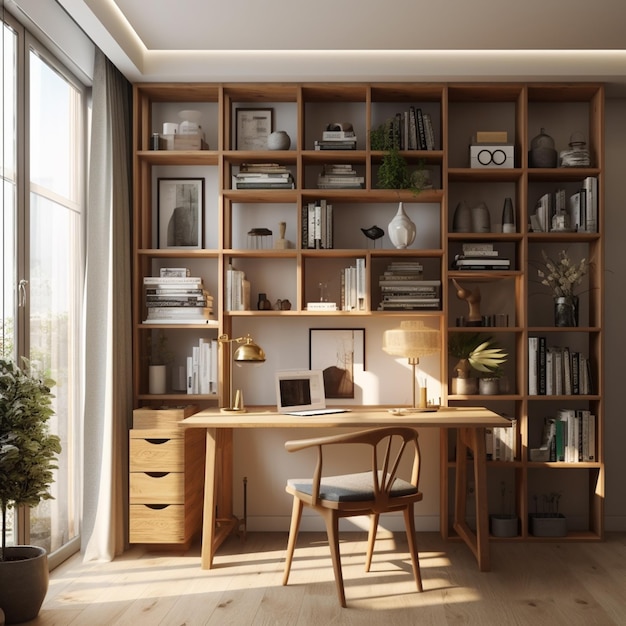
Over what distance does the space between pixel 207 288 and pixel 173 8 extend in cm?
170

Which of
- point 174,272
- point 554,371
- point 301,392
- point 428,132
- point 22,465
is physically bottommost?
point 22,465

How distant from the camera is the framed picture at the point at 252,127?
15.7 feet

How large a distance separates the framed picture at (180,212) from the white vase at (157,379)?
0.77 m

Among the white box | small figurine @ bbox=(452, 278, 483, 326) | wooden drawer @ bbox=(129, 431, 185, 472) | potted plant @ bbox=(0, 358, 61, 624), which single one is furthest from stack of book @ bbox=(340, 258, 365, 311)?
potted plant @ bbox=(0, 358, 61, 624)

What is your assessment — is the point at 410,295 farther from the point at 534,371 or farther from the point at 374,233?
the point at 534,371

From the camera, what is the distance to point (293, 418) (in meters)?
4.11

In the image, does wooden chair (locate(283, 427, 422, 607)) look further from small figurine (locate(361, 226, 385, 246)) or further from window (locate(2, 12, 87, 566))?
small figurine (locate(361, 226, 385, 246))

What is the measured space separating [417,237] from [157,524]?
2.30 metres

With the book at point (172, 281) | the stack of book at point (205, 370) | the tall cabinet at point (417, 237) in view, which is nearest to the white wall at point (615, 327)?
the tall cabinet at point (417, 237)

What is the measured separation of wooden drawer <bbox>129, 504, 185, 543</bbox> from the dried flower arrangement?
98.6 inches

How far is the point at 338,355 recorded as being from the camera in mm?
4801

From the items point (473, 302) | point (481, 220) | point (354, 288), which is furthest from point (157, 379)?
point (481, 220)

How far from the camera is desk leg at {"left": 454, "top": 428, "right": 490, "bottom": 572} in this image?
3936 mm

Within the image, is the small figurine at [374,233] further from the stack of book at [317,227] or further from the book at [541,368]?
the book at [541,368]
